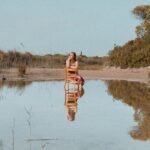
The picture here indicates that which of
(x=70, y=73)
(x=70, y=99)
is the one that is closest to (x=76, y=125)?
(x=70, y=99)

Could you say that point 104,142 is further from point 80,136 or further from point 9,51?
point 9,51

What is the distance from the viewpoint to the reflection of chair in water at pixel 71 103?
38.3 feet

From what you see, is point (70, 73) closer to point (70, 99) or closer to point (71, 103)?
point (70, 99)

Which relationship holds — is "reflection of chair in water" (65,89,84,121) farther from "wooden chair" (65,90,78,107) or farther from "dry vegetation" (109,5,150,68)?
"dry vegetation" (109,5,150,68)

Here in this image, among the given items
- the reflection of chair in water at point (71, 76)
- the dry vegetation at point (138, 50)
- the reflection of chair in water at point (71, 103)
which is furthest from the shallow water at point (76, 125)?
the dry vegetation at point (138, 50)

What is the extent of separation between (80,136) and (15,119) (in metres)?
2.44

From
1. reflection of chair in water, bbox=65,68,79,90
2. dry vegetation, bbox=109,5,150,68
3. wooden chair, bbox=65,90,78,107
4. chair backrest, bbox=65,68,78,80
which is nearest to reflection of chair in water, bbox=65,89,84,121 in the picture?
wooden chair, bbox=65,90,78,107

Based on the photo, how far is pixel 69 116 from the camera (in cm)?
1141

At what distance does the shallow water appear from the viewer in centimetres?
794

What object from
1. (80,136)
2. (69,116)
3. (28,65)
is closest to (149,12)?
(28,65)

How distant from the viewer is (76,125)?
998 centimetres

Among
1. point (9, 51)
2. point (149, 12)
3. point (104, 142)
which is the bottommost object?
point (104, 142)

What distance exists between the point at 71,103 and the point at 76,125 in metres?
4.36

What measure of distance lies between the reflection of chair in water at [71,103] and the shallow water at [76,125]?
9 cm
